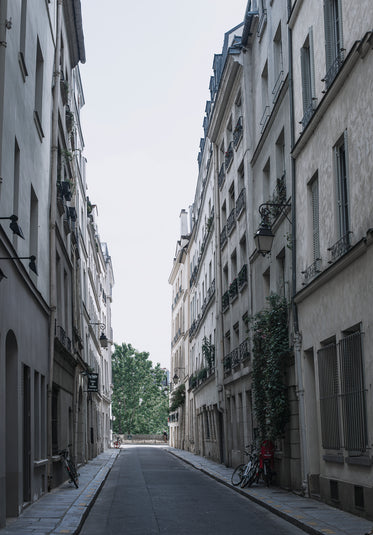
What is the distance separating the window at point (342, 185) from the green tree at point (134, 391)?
83.7m

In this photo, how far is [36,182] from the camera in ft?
54.0

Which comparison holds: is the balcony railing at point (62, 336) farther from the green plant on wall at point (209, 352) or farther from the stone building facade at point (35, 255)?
the green plant on wall at point (209, 352)

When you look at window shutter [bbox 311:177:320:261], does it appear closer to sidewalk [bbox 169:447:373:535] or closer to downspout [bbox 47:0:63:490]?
sidewalk [bbox 169:447:373:535]

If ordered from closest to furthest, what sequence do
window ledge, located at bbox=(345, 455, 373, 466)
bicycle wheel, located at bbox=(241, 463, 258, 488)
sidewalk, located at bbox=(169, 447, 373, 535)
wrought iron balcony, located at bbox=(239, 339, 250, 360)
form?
sidewalk, located at bbox=(169, 447, 373, 535)
window ledge, located at bbox=(345, 455, 373, 466)
bicycle wheel, located at bbox=(241, 463, 258, 488)
wrought iron balcony, located at bbox=(239, 339, 250, 360)

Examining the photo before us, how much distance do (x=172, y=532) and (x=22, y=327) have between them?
15.6ft

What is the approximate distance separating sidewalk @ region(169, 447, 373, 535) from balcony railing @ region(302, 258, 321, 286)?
176 inches

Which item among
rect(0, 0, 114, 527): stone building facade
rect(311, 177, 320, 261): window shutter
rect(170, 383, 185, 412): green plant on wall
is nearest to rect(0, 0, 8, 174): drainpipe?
rect(0, 0, 114, 527): stone building facade

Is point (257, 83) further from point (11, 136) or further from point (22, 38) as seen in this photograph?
point (11, 136)

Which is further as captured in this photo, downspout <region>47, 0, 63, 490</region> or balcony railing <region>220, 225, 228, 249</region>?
balcony railing <region>220, 225, 228, 249</region>

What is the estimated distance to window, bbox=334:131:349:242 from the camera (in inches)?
528

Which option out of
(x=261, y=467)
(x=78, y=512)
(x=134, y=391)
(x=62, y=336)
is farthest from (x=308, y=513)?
(x=134, y=391)

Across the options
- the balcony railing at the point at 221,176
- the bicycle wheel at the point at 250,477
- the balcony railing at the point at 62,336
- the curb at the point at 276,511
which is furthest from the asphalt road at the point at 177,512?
the balcony railing at the point at 221,176

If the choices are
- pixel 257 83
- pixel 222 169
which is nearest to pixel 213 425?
pixel 222 169

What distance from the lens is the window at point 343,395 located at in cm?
1206
